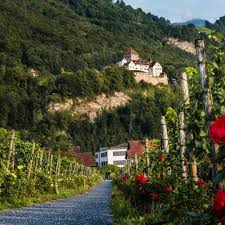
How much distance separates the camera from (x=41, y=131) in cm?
14950

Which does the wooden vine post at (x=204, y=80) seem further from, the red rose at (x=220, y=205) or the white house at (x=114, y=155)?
the white house at (x=114, y=155)

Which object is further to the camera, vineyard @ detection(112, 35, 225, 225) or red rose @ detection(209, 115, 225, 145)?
vineyard @ detection(112, 35, 225, 225)

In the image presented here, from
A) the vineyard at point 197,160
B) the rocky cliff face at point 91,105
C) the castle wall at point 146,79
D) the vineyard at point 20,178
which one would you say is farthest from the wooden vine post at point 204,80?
the castle wall at point 146,79

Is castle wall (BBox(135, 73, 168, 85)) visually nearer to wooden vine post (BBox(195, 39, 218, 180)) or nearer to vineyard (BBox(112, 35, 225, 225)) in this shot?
vineyard (BBox(112, 35, 225, 225))

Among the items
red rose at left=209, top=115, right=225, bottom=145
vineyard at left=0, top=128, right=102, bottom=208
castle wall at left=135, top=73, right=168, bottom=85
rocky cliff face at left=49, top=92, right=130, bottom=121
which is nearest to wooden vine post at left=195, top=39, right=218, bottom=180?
red rose at left=209, top=115, right=225, bottom=145

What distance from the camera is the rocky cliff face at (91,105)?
168137 millimetres

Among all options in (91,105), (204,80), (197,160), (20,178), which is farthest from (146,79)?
(204,80)

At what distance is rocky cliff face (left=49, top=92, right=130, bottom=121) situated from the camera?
168m

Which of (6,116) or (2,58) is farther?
(2,58)

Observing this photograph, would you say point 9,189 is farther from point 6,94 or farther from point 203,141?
point 6,94

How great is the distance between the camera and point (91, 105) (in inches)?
6880

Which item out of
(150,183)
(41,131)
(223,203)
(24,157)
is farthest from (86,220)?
(41,131)

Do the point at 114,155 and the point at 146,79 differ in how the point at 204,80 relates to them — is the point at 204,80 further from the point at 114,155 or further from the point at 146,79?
the point at 146,79

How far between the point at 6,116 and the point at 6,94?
40.3 ft
